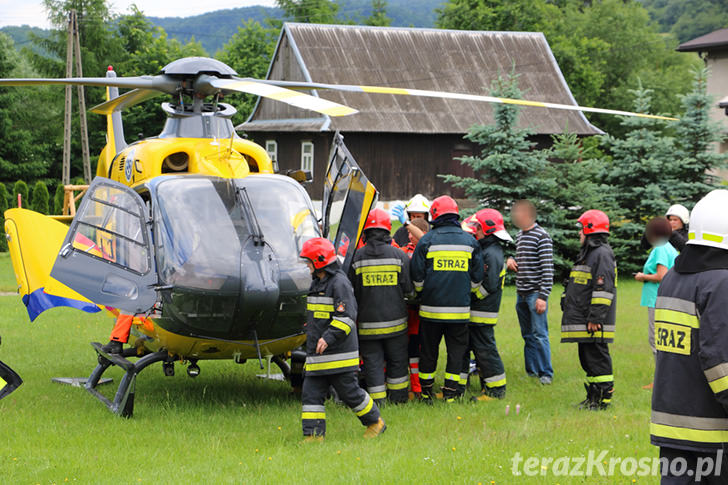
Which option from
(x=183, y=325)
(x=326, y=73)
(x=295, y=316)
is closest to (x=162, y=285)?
(x=183, y=325)

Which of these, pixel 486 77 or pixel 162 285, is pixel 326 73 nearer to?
pixel 486 77

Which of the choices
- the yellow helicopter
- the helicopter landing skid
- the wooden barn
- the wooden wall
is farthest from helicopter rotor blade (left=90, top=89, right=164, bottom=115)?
the wooden wall

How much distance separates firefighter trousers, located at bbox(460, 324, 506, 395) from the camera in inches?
344

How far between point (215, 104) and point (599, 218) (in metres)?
4.34

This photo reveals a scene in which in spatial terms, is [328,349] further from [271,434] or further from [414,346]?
[414,346]

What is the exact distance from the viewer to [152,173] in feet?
28.7

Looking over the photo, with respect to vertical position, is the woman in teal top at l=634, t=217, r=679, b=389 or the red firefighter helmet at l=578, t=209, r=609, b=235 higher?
the red firefighter helmet at l=578, t=209, r=609, b=235

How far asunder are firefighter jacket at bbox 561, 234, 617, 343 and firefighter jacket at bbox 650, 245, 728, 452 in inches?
149

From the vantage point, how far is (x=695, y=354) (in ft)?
13.4

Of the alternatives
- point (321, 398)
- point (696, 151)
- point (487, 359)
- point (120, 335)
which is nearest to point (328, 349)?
point (321, 398)

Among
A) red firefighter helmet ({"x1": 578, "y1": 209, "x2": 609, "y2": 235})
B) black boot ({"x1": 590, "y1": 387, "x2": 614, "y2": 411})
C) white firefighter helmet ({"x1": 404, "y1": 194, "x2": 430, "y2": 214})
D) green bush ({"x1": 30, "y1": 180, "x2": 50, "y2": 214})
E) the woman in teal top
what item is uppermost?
red firefighter helmet ({"x1": 578, "y1": 209, "x2": 609, "y2": 235})

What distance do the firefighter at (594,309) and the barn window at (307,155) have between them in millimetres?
25922

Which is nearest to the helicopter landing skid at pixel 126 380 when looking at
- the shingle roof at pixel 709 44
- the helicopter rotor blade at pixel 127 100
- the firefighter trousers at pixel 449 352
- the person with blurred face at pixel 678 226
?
the firefighter trousers at pixel 449 352

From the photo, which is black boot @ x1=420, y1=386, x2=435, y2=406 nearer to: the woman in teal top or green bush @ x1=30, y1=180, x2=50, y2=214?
the woman in teal top
